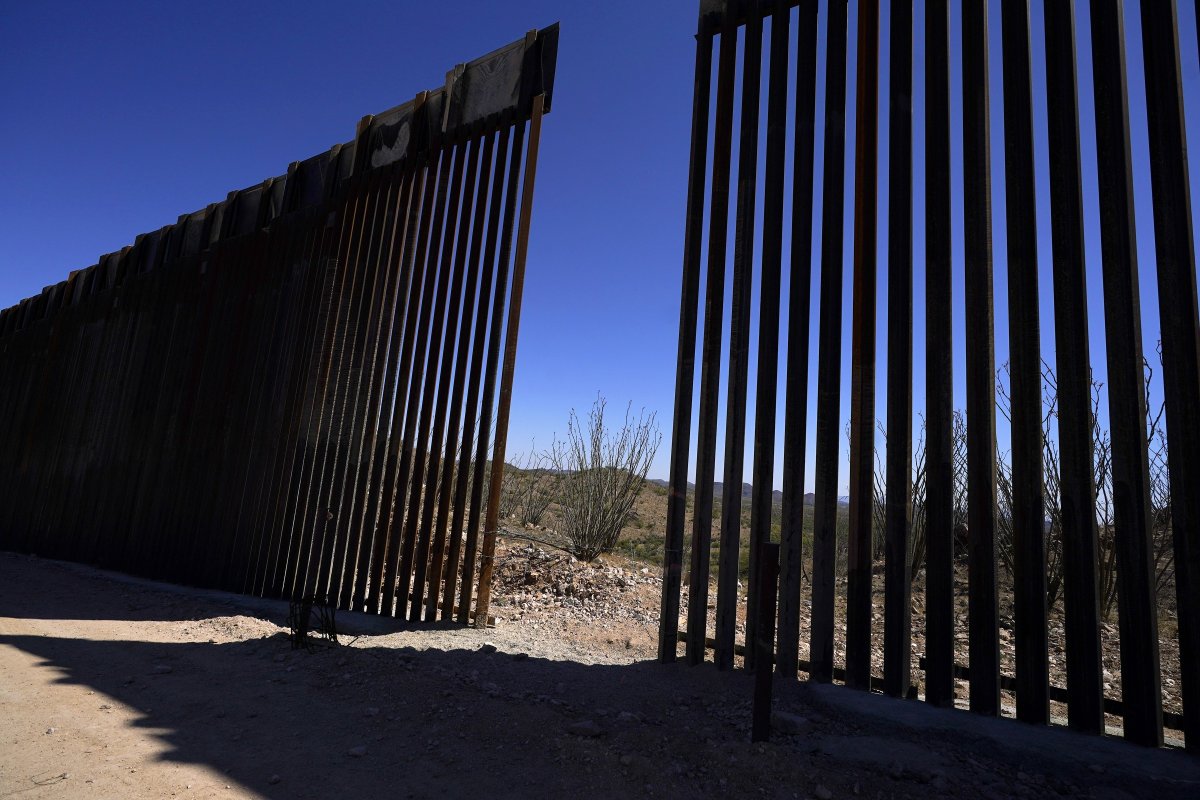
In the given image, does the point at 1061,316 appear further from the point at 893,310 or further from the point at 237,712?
the point at 237,712

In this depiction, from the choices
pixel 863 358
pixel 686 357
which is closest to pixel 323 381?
pixel 686 357

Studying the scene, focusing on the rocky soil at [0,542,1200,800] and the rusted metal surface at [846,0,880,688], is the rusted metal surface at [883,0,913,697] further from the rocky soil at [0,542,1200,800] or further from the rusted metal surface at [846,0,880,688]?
the rocky soil at [0,542,1200,800]

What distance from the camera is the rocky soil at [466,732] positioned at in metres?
2.23

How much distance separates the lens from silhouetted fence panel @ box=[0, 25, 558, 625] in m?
5.22

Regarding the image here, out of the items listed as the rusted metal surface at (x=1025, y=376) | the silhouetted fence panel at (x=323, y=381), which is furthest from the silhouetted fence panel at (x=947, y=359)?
the silhouetted fence panel at (x=323, y=381)

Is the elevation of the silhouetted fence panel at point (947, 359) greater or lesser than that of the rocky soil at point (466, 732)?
greater

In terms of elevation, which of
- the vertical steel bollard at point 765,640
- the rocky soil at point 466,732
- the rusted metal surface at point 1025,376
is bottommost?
the rocky soil at point 466,732

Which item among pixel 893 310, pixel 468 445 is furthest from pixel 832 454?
pixel 468 445

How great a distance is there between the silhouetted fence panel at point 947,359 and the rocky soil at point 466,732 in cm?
33

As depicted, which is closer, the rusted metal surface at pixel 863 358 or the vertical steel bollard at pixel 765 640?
the vertical steel bollard at pixel 765 640

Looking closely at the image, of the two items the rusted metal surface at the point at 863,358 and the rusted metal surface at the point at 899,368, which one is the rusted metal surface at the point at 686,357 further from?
the rusted metal surface at the point at 899,368

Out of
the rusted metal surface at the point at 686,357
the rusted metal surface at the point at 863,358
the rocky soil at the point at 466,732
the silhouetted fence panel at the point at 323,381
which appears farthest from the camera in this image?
the silhouetted fence panel at the point at 323,381

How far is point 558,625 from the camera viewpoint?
529cm

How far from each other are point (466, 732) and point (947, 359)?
2623 mm
